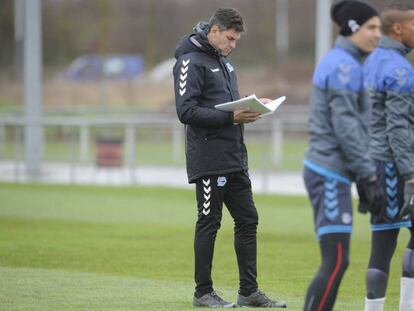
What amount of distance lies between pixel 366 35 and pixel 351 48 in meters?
0.12

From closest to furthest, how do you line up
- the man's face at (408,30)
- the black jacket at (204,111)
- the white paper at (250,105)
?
the man's face at (408,30), the white paper at (250,105), the black jacket at (204,111)

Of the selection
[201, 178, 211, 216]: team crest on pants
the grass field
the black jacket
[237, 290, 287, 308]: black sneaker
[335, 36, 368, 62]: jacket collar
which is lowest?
the grass field

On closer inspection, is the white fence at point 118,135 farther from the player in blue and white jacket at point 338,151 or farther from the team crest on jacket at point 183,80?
the player in blue and white jacket at point 338,151

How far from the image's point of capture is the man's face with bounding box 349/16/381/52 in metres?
6.69

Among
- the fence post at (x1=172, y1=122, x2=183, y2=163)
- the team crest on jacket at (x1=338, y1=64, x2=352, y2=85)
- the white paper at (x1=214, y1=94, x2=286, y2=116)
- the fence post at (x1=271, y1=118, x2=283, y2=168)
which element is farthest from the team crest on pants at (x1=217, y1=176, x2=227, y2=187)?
the fence post at (x1=172, y1=122, x2=183, y2=163)

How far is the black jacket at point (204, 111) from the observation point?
8289mm

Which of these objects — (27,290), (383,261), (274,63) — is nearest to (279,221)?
(27,290)

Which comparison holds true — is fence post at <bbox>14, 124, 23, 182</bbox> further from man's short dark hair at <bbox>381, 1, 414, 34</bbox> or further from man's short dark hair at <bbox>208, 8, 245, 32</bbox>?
man's short dark hair at <bbox>381, 1, 414, 34</bbox>

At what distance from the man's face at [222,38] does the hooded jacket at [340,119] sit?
5.71 feet

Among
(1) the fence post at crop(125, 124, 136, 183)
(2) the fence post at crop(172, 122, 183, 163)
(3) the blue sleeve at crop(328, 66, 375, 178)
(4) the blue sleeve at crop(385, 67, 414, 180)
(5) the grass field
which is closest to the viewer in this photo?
(3) the blue sleeve at crop(328, 66, 375, 178)

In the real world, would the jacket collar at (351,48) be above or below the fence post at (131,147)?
above

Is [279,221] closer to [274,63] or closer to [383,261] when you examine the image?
[383,261]

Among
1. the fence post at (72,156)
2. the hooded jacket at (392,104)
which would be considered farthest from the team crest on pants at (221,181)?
the fence post at (72,156)

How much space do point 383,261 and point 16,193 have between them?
549 inches
